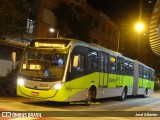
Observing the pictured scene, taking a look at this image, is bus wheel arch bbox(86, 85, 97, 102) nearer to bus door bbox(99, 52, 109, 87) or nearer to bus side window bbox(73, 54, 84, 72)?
bus door bbox(99, 52, 109, 87)

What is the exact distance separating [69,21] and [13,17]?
19.9 meters

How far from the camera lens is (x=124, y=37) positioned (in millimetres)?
69375

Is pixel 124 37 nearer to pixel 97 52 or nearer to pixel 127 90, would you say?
pixel 127 90

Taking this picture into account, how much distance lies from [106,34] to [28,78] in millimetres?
48350

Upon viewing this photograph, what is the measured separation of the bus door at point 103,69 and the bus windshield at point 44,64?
4.58m

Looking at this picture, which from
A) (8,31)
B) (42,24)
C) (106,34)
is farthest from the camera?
(106,34)

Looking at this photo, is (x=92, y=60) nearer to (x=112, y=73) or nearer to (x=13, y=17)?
(x=112, y=73)

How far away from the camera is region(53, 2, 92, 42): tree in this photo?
39.3 m

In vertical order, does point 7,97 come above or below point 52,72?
below

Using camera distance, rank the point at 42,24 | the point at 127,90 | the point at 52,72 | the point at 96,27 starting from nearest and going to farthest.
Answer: the point at 52,72 → the point at 127,90 → the point at 42,24 → the point at 96,27

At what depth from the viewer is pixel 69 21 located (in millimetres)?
39375

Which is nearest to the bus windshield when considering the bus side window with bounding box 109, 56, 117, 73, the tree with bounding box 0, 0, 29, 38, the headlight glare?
the headlight glare

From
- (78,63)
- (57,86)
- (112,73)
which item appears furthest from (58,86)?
(112,73)

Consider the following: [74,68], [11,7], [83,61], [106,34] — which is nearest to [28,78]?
[74,68]
